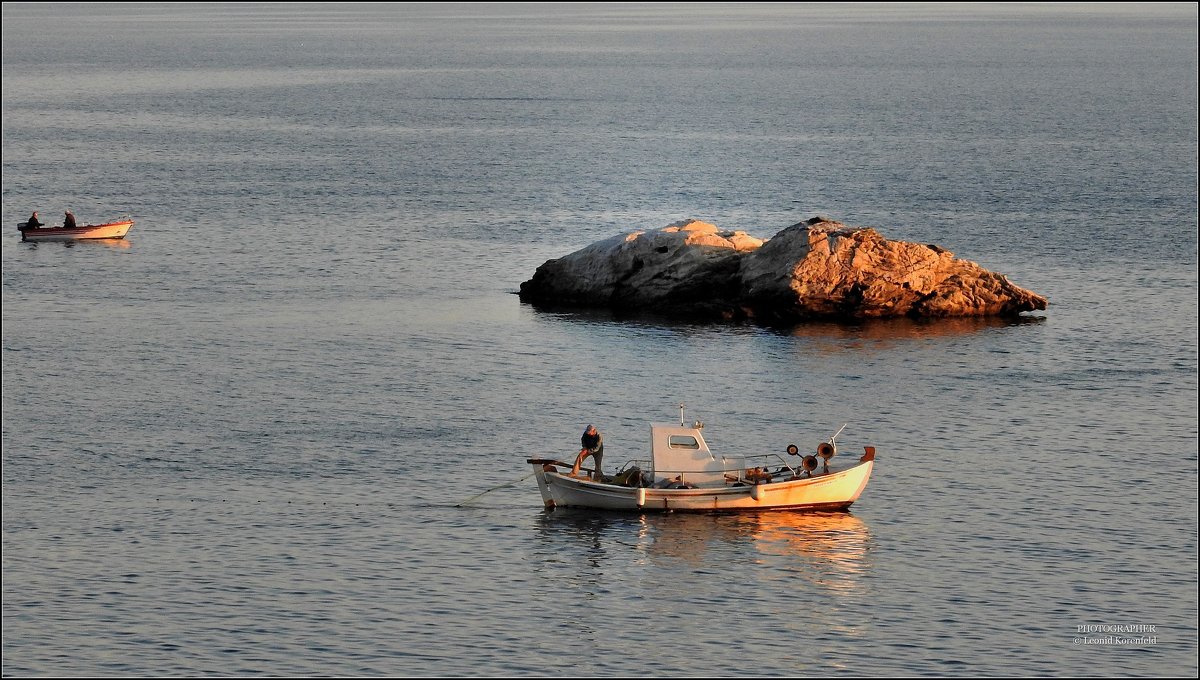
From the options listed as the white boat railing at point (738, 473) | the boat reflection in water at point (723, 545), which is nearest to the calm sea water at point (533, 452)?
the boat reflection in water at point (723, 545)

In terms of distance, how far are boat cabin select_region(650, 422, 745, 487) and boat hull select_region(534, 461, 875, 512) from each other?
619 mm

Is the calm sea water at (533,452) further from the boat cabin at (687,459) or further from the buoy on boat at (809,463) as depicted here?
the buoy on boat at (809,463)

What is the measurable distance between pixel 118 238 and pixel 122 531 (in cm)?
6455

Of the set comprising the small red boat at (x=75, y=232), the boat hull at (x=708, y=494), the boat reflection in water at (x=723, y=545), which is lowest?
the boat reflection in water at (x=723, y=545)

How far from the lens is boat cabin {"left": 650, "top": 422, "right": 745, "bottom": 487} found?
54094 millimetres

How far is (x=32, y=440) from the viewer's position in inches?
2441

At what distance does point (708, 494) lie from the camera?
5353 cm

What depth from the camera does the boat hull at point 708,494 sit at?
53.6 metres

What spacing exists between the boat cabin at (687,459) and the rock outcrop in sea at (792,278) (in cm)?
2922

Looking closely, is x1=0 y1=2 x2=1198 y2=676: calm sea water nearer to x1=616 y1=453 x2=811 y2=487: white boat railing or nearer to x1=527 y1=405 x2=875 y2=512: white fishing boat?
x1=527 y1=405 x2=875 y2=512: white fishing boat

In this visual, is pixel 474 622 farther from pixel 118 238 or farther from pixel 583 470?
pixel 118 238

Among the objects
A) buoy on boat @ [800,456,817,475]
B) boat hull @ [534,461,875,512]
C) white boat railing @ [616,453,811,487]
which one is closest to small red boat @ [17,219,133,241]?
boat hull @ [534,461,875,512]

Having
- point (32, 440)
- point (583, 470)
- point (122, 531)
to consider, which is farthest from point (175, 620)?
point (32, 440)

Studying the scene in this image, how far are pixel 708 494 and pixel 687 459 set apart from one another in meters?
1.43
